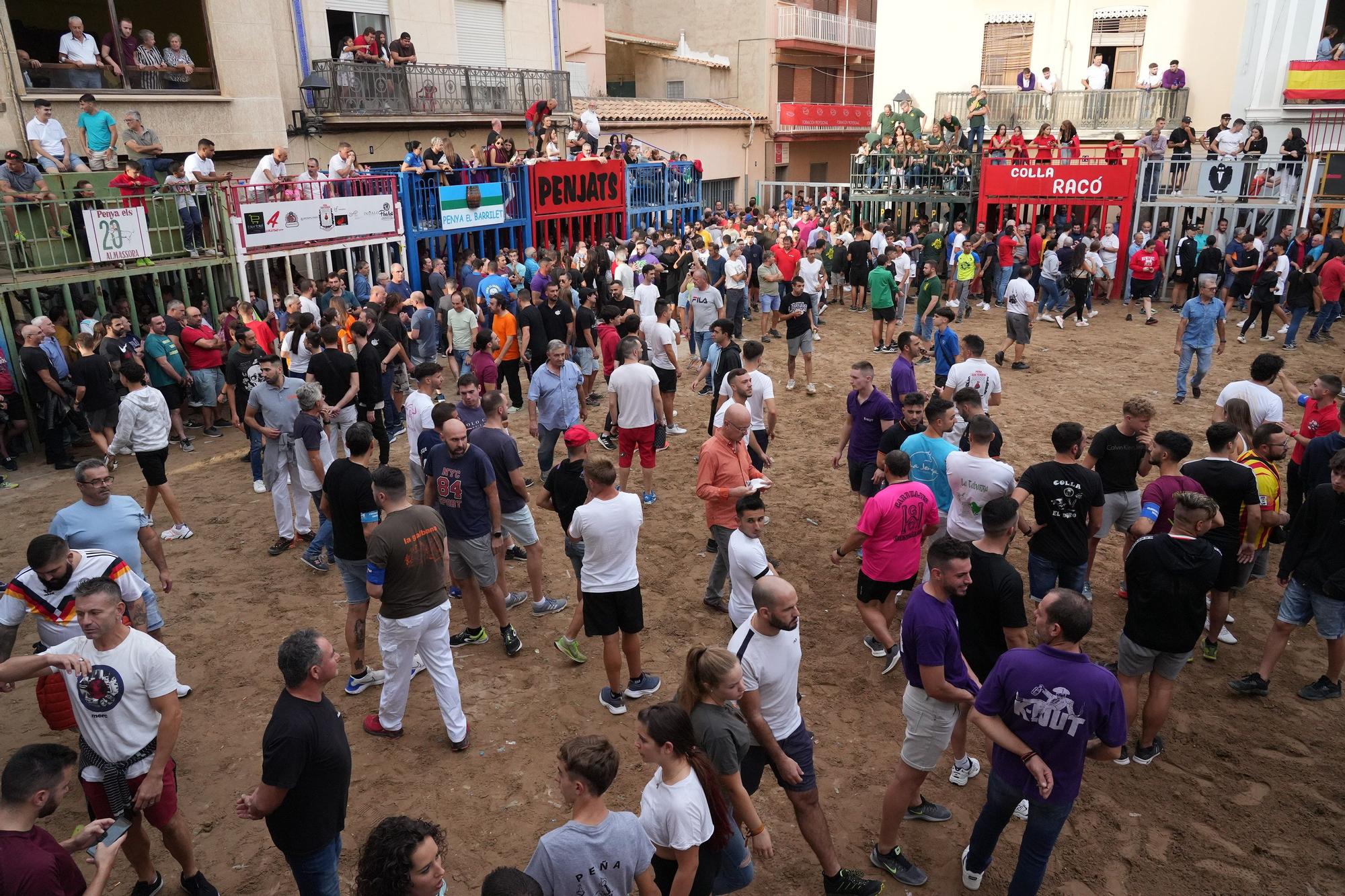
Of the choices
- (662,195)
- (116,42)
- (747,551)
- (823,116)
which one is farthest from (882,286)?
(823,116)

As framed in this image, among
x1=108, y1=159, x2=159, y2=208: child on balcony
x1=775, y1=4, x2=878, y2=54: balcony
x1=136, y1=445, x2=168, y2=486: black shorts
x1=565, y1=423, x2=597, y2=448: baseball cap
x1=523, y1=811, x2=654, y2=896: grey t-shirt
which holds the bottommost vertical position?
x1=136, y1=445, x2=168, y2=486: black shorts

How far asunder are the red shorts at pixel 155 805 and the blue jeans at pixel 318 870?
2.60ft

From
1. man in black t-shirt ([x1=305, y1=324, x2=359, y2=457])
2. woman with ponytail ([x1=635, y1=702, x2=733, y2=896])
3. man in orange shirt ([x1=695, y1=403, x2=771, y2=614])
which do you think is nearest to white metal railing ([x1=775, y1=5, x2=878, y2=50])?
man in black t-shirt ([x1=305, y1=324, x2=359, y2=457])

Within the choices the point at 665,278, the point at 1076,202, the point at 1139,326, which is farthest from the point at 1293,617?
the point at 1076,202

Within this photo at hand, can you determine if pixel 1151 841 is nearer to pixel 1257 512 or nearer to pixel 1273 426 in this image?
pixel 1257 512

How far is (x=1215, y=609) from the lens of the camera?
6.38m

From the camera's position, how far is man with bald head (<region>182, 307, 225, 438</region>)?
Answer: 10906 millimetres

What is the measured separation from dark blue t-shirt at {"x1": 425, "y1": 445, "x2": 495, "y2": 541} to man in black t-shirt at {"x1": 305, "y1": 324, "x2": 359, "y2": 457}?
286 centimetres

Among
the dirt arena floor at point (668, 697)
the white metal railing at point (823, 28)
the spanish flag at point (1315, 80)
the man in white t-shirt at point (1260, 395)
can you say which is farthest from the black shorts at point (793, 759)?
the white metal railing at point (823, 28)

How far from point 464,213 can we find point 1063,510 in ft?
43.3

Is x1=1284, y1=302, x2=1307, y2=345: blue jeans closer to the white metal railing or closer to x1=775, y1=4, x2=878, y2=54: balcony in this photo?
the white metal railing

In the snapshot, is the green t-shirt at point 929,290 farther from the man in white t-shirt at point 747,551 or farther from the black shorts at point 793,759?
the black shorts at point 793,759

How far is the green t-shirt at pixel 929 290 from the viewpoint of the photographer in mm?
14297

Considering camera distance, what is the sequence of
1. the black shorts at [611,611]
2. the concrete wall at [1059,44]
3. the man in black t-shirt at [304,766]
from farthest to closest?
the concrete wall at [1059,44] → the black shorts at [611,611] → the man in black t-shirt at [304,766]
